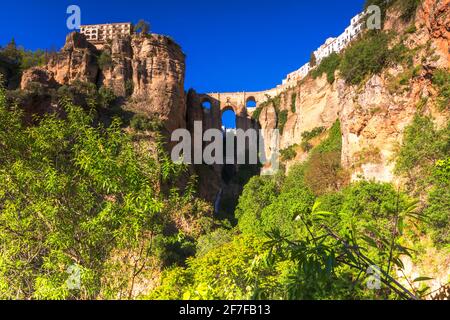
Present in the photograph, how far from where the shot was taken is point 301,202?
25.4m

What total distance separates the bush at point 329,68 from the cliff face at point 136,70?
1846 centimetres

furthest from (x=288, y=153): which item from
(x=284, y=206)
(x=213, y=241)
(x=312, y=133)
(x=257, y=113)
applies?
(x=213, y=241)

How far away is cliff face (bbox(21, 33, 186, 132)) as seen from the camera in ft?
115

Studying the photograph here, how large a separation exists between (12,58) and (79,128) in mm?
38237

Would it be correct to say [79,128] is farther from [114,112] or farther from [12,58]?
[12,58]

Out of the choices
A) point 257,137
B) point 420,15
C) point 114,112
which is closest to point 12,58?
point 114,112

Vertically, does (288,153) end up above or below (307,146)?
below

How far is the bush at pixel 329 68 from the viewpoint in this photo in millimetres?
44556

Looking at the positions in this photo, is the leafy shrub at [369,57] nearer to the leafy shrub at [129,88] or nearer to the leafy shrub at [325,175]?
the leafy shrub at [325,175]

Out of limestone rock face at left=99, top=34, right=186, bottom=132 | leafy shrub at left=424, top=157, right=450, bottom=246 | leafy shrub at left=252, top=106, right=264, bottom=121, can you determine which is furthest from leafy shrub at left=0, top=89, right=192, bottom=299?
leafy shrub at left=252, top=106, right=264, bottom=121

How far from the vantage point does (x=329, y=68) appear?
45.6m

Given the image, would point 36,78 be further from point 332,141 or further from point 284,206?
point 332,141

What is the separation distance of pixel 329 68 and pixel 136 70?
23.6m

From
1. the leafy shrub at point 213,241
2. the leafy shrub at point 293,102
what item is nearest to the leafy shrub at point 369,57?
the leafy shrub at point 213,241
